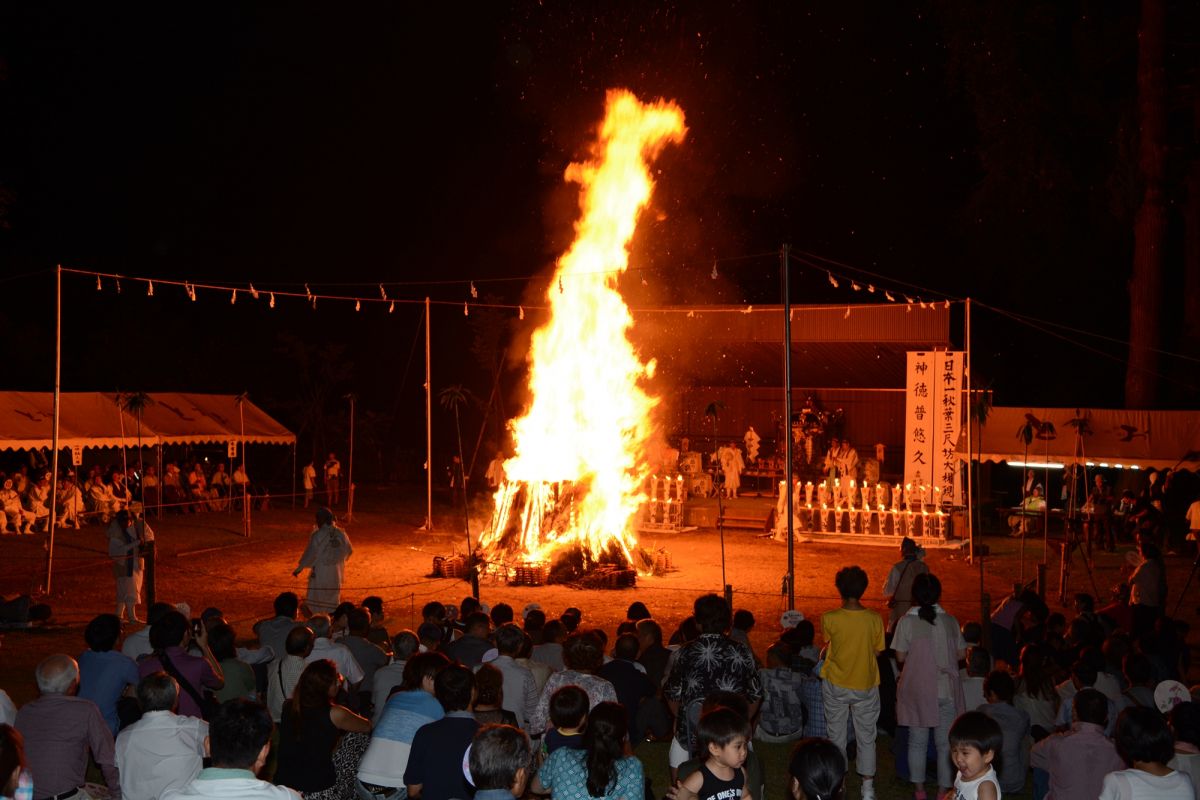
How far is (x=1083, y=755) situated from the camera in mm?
5875

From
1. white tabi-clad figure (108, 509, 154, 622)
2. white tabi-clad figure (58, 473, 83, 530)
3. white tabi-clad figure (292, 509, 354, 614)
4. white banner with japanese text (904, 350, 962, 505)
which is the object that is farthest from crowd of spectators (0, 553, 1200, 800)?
white tabi-clad figure (58, 473, 83, 530)

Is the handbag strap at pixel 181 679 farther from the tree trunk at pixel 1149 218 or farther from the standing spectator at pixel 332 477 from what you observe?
the tree trunk at pixel 1149 218

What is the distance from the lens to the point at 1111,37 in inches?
1121

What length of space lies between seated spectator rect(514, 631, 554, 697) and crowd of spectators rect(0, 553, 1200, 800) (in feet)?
0.10

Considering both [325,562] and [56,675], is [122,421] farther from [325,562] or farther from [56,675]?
[56,675]

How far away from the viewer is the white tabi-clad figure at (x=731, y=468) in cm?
3059

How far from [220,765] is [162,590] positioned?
1419cm

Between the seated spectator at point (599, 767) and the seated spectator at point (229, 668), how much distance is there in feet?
11.8

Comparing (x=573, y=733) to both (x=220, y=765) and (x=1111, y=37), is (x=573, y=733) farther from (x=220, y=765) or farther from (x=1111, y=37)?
(x=1111, y=37)

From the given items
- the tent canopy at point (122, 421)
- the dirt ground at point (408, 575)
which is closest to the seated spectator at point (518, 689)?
the dirt ground at point (408, 575)

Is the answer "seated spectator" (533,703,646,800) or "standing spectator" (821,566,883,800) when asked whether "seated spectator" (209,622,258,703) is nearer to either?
"seated spectator" (533,703,646,800)


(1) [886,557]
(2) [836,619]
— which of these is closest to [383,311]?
(1) [886,557]

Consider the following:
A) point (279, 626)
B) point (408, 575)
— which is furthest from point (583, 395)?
point (279, 626)

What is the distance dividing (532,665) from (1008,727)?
3183mm
